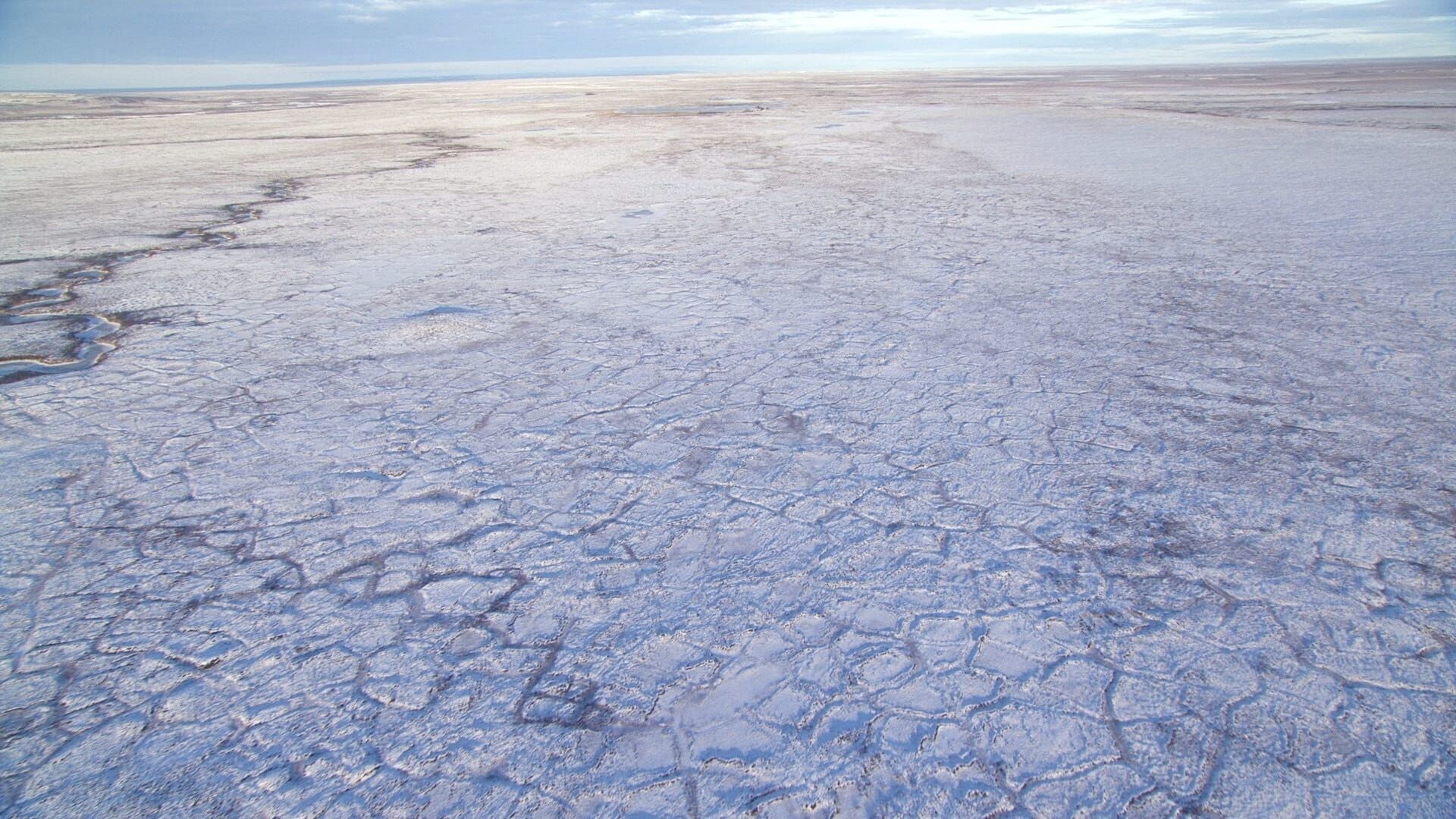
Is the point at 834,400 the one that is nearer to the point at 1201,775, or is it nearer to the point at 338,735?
the point at 1201,775

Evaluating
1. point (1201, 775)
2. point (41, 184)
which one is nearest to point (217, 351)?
point (1201, 775)

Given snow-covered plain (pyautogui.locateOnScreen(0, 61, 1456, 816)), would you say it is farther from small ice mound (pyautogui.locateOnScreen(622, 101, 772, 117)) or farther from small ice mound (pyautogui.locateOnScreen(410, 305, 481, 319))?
small ice mound (pyautogui.locateOnScreen(622, 101, 772, 117))

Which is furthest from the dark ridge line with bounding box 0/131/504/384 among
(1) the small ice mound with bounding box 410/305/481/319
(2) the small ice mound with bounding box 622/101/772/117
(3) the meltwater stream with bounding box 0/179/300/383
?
(2) the small ice mound with bounding box 622/101/772/117

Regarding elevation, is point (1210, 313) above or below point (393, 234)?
below

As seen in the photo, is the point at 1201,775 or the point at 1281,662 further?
the point at 1281,662

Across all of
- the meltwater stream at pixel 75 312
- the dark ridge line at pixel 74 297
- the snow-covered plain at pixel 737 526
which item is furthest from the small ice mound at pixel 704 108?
the snow-covered plain at pixel 737 526
